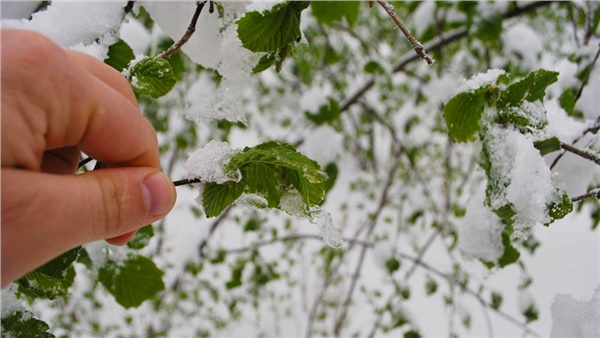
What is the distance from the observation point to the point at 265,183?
46 cm

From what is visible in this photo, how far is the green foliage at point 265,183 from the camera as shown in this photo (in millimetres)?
435

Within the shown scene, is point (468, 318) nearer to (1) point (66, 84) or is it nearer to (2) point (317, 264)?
(2) point (317, 264)

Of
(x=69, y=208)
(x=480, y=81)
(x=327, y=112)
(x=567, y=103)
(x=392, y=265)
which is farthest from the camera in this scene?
(x=392, y=265)

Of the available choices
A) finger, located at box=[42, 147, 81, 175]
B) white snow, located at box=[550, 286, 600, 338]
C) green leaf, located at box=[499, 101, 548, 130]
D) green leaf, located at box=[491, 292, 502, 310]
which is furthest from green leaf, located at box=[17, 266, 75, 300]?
green leaf, located at box=[491, 292, 502, 310]

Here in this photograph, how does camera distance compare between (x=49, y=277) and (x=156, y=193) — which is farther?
(x=49, y=277)

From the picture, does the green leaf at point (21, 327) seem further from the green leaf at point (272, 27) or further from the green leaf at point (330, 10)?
the green leaf at point (330, 10)

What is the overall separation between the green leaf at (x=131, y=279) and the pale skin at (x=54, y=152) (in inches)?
15.9

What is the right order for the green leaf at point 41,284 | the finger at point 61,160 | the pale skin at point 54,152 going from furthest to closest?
the green leaf at point 41,284 < the finger at point 61,160 < the pale skin at point 54,152

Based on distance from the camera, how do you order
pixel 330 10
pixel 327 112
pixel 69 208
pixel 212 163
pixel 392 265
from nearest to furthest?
pixel 69 208
pixel 212 163
pixel 330 10
pixel 327 112
pixel 392 265

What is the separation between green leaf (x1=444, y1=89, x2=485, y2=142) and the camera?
1.83 ft

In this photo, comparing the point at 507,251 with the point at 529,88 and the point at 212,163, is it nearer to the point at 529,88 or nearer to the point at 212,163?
the point at 529,88

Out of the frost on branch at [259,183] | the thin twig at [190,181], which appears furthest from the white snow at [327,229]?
the thin twig at [190,181]

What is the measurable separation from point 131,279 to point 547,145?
2.21 feet

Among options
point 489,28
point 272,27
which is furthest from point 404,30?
point 489,28
